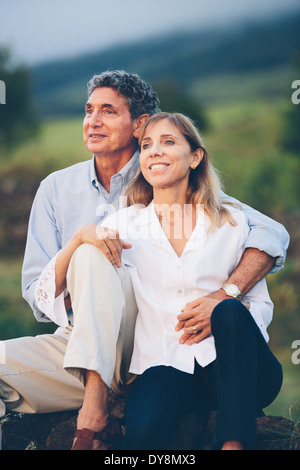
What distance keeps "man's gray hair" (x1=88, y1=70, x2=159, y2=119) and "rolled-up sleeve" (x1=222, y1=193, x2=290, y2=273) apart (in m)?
0.86

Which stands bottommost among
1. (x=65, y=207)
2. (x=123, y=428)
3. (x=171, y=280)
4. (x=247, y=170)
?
(x=123, y=428)

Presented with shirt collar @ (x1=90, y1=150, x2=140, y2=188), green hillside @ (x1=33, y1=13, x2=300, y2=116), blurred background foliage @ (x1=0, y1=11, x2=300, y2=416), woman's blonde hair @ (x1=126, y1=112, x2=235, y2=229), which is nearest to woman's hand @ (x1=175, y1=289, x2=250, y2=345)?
woman's blonde hair @ (x1=126, y1=112, x2=235, y2=229)

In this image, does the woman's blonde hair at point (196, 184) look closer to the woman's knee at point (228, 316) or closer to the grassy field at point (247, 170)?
the woman's knee at point (228, 316)

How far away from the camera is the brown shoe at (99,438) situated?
1928mm

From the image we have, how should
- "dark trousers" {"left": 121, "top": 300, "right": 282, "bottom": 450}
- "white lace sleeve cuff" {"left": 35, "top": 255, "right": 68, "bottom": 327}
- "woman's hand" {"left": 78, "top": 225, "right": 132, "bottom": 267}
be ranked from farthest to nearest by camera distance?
"white lace sleeve cuff" {"left": 35, "top": 255, "right": 68, "bottom": 327}
"woman's hand" {"left": 78, "top": 225, "right": 132, "bottom": 267}
"dark trousers" {"left": 121, "top": 300, "right": 282, "bottom": 450}

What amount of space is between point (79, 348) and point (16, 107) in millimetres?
13680

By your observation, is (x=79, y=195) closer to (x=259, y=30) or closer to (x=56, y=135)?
(x=56, y=135)

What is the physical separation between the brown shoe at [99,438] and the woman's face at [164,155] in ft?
3.02

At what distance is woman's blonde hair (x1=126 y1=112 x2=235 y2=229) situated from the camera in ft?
8.02

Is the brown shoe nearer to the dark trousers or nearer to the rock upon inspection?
the dark trousers

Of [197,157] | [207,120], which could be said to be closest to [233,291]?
[197,157]

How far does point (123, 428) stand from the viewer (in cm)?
229

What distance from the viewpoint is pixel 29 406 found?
2.40 metres

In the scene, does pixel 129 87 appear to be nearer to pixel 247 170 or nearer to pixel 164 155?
pixel 164 155
